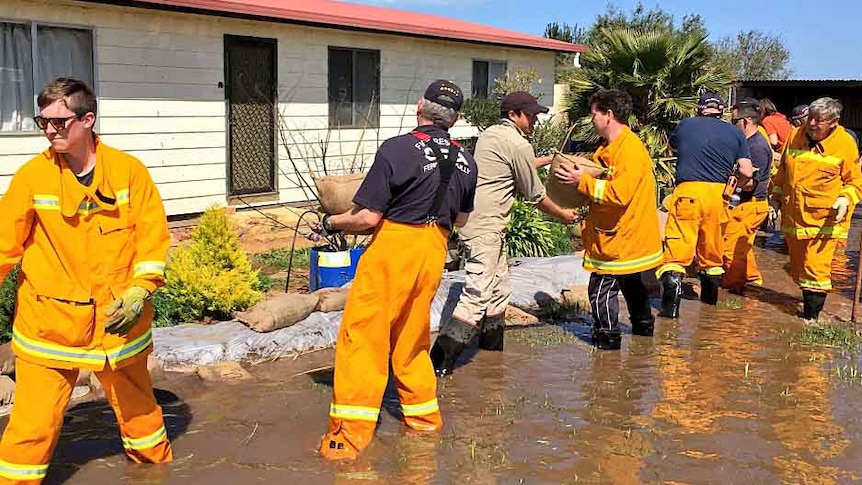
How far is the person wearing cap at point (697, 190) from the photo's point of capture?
7734 mm

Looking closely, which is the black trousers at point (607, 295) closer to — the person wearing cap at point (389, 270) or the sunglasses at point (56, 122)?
the person wearing cap at point (389, 270)

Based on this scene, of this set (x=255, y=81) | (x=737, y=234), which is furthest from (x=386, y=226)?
(x=255, y=81)

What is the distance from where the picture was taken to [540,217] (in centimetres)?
989

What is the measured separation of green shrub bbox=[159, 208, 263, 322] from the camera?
6645mm

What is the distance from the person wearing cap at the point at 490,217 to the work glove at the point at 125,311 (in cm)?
263

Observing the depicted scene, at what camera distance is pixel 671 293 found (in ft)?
25.2

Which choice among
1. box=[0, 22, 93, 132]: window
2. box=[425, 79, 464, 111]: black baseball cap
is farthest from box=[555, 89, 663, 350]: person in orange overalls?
box=[0, 22, 93, 132]: window

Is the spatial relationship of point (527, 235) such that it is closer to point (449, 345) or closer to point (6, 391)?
point (449, 345)

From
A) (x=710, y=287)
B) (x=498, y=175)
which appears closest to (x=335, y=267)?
(x=498, y=175)

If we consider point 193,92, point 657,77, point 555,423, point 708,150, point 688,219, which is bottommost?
point 555,423

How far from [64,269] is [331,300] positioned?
315cm

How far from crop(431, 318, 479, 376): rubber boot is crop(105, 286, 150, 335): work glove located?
8.57ft

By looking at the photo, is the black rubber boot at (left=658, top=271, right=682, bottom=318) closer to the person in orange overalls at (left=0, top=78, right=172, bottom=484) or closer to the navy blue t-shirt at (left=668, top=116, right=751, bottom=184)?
the navy blue t-shirt at (left=668, top=116, right=751, bottom=184)

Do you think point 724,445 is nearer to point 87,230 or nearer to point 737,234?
point 87,230
